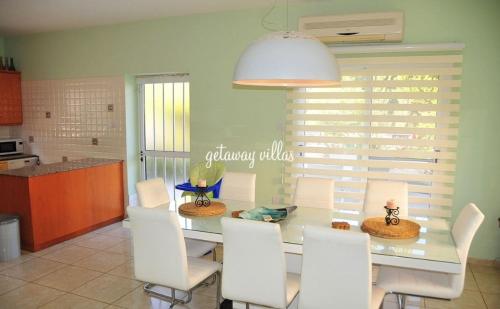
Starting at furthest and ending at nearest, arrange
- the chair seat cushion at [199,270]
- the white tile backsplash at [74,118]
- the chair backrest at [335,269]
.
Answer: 1. the white tile backsplash at [74,118]
2. the chair seat cushion at [199,270]
3. the chair backrest at [335,269]

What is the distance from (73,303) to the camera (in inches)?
129

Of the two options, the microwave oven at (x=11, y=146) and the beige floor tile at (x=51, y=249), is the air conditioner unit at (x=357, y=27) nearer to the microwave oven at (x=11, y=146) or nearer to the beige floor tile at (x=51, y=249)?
the beige floor tile at (x=51, y=249)

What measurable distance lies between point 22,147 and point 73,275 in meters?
A: 3.67

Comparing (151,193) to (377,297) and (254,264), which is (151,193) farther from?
(377,297)

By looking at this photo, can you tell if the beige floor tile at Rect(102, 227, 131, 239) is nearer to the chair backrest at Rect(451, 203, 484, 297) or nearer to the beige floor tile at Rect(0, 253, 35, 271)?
the beige floor tile at Rect(0, 253, 35, 271)

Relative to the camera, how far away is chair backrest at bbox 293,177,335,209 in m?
3.67

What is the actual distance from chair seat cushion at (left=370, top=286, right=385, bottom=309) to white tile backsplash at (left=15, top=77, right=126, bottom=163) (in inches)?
164

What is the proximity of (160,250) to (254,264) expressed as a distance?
26.6 inches

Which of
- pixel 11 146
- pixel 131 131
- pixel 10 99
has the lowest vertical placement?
pixel 11 146

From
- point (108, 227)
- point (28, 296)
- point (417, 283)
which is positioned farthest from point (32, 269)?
point (417, 283)

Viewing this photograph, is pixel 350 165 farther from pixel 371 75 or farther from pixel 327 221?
pixel 327 221

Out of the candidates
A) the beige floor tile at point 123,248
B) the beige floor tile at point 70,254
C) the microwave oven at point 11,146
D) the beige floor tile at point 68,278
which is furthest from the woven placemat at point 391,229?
the microwave oven at point 11,146

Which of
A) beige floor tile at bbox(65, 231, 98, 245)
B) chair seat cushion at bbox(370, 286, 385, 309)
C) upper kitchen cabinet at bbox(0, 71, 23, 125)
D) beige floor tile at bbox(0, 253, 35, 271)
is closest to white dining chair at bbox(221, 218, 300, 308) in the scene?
chair seat cushion at bbox(370, 286, 385, 309)

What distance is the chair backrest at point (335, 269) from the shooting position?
210 cm
